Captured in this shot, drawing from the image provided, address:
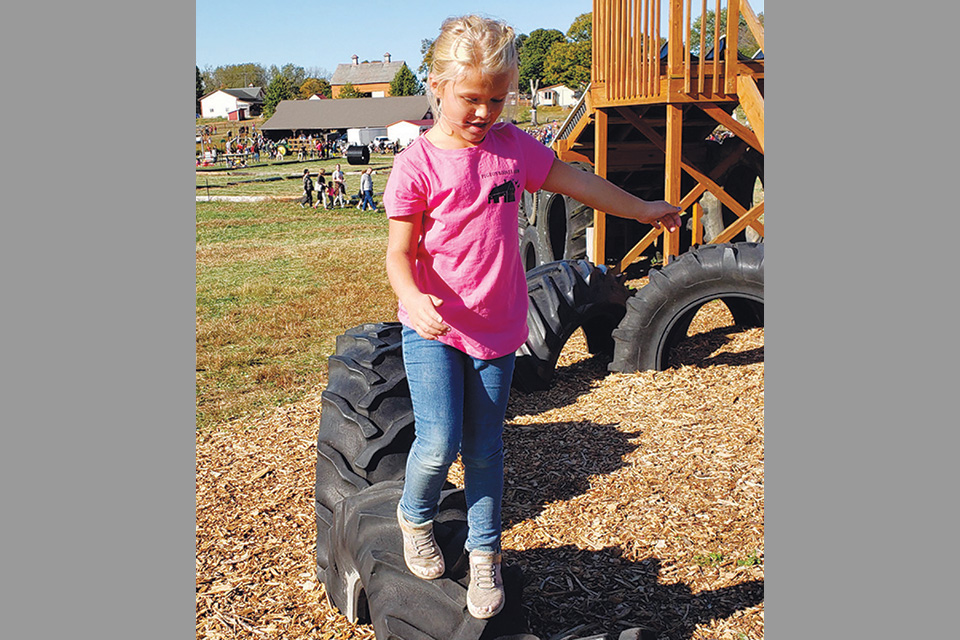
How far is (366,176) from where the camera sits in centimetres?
2358

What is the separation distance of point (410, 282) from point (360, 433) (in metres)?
1.35

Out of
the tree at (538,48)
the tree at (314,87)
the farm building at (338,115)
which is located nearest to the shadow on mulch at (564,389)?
the farm building at (338,115)

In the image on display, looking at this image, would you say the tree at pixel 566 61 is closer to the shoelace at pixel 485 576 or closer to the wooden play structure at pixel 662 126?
the wooden play structure at pixel 662 126

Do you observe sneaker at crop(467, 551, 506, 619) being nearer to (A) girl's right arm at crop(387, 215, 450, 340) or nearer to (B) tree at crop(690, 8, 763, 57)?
(A) girl's right arm at crop(387, 215, 450, 340)

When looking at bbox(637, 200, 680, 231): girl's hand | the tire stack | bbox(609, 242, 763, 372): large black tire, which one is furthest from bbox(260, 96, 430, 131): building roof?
bbox(637, 200, 680, 231): girl's hand

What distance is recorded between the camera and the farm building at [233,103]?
12631 centimetres

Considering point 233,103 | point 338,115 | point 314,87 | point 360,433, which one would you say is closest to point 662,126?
point 360,433

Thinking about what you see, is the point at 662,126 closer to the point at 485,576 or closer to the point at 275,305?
the point at 275,305

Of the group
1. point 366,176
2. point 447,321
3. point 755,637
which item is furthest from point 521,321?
point 366,176

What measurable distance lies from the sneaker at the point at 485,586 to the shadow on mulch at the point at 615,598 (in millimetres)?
474

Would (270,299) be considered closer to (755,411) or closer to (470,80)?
(755,411)

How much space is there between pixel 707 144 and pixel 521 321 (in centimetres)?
826

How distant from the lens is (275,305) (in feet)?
32.7

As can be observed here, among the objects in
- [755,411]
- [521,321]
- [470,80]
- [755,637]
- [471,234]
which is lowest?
[755,637]
